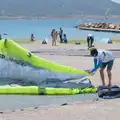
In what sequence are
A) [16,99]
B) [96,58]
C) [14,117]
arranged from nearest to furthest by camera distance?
[14,117], [16,99], [96,58]

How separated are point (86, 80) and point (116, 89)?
58.8 inches

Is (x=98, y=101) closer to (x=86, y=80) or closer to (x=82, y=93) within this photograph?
(x=82, y=93)

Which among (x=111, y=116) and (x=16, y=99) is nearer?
(x=111, y=116)

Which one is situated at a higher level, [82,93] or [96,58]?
[96,58]

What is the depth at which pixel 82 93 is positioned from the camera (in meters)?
14.7

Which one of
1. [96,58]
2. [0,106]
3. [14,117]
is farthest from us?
[96,58]

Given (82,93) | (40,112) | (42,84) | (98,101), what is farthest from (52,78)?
(40,112)

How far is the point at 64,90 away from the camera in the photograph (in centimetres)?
1471

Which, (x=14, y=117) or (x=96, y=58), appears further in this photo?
(x=96, y=58)

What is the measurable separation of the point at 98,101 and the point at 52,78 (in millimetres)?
2722

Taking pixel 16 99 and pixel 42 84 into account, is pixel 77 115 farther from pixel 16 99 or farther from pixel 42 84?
pixel 42 84

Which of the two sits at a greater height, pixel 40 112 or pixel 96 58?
pixel 96 58

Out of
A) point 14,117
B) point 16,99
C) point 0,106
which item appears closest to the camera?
point 14,117

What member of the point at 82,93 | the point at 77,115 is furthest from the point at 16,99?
the point at 77,115
